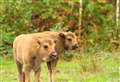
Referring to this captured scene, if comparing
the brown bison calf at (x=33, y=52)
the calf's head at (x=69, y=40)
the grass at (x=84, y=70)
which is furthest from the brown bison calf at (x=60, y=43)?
the grass at (x=84, y=70)


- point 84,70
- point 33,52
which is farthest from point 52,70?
point 84,70

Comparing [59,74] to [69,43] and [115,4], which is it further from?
[115,4]

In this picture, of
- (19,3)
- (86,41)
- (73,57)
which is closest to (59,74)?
(73,57)

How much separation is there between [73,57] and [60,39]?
4826mm

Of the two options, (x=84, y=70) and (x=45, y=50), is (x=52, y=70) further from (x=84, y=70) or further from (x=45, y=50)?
(x=84, y=70)

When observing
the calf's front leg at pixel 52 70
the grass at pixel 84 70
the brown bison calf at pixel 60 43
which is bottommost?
the grass at pixel 84 70

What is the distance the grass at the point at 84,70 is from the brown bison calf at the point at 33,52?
220cm

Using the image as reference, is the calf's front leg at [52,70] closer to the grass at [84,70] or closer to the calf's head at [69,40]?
the calf's head at [69,40]

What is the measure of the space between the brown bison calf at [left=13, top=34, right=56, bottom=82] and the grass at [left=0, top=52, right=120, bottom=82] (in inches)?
86.7

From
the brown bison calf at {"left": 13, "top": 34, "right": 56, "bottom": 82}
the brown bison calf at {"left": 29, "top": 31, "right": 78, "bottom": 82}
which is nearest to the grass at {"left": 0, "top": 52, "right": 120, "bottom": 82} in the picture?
the brown bison calf at {"left": 29, "top": 31, "right": 78, "bottom": 82}

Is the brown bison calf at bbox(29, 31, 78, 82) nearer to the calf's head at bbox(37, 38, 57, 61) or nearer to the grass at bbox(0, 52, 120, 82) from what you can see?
the calf's head at bbox(37, 38, 57, 61)

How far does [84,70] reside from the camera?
13.9 metres


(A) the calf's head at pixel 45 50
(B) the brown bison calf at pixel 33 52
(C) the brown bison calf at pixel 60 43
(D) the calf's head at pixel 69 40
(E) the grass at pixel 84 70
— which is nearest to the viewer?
(B) the brown bison calf at pixel 33 52

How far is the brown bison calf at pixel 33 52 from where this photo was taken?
1025 centimetres
